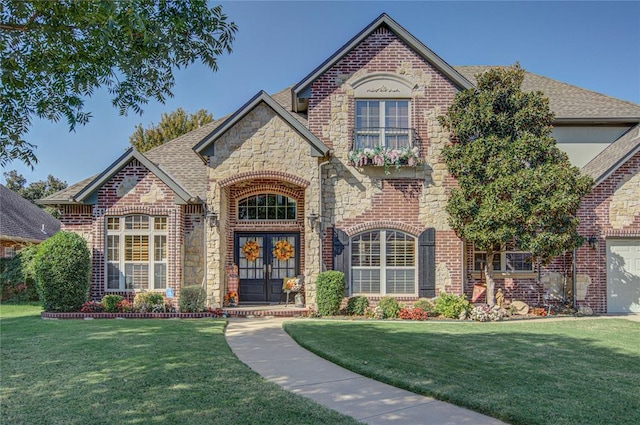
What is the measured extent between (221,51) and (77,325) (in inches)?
301

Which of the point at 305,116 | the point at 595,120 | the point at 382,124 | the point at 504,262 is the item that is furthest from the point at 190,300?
the point at 595,120

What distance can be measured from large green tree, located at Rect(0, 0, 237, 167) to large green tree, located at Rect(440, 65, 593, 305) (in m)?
8.59

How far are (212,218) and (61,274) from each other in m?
4.21

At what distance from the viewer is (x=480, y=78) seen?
13.6m

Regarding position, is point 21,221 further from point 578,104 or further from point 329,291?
point 578,104

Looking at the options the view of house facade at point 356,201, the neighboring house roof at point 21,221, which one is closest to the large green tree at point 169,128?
the neighboring house roof at point 21,221

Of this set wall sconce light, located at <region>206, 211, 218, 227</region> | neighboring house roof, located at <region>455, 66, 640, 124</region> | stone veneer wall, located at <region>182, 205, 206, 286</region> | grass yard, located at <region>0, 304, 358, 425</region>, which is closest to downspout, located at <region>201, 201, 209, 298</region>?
stone veneer wall, located at <region>182, 205, 206, 286</region>

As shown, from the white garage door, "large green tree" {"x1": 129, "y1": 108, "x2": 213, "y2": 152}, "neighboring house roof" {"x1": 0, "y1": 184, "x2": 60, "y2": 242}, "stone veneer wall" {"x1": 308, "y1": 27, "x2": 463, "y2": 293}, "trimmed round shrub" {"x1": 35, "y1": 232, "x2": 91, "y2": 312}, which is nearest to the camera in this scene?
"trimmed round shrub" {"x1": 35, "y1": 232, "x2": 91, "y2": 312}

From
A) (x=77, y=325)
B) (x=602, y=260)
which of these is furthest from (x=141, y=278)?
(x=602, y=260)

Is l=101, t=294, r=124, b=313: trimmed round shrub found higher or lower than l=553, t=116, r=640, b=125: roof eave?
lower

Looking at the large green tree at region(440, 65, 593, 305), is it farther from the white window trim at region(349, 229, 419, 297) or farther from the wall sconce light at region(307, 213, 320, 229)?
the wall sconce light at region(307, 213, 320, 229)

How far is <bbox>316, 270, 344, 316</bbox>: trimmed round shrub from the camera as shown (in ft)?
43.2

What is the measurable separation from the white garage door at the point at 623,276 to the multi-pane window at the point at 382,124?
700 centimetres

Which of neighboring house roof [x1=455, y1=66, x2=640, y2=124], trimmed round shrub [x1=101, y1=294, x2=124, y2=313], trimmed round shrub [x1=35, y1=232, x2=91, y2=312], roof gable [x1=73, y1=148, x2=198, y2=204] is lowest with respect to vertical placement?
trimmed round shrub [x1=101, y1=294, x2=124, y2=313]
